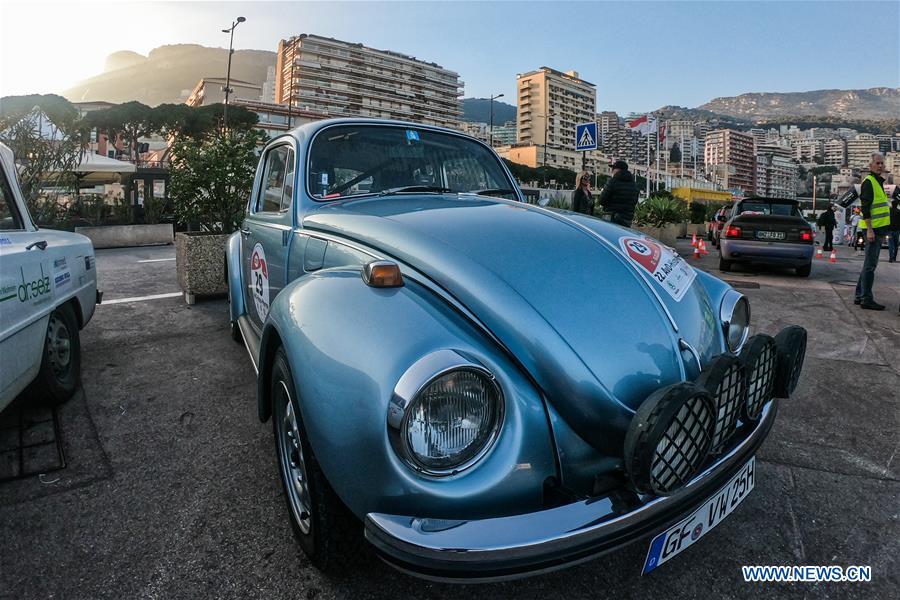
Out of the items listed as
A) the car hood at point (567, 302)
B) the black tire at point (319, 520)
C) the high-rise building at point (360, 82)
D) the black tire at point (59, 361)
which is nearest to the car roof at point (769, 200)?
the car hood at point (567, 302)

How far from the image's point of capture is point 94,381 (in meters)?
3.76

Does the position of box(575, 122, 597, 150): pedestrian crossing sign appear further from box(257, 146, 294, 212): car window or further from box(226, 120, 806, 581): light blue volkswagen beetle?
box(226, 120, 806, 581): light blue volkswagen beetle

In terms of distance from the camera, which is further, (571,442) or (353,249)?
(353,249)

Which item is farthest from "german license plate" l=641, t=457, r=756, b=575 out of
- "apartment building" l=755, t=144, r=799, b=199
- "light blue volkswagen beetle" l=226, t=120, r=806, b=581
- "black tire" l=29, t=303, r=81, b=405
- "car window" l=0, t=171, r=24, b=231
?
"apartment building" l=755, t=144, r=799, b=199

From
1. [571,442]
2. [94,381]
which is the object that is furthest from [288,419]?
[94,381]

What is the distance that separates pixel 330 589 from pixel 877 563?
6.52ft

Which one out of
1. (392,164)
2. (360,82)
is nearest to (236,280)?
(392,164)

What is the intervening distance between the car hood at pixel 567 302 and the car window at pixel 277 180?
930mm

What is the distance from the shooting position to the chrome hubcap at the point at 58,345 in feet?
10.5

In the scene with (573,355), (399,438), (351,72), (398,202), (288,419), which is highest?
(351,72)

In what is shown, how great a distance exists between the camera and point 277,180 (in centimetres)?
324

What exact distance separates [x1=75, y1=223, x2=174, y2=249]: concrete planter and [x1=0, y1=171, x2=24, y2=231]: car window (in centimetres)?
1256

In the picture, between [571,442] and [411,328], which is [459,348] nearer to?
[411,328]

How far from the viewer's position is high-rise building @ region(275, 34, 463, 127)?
109m
